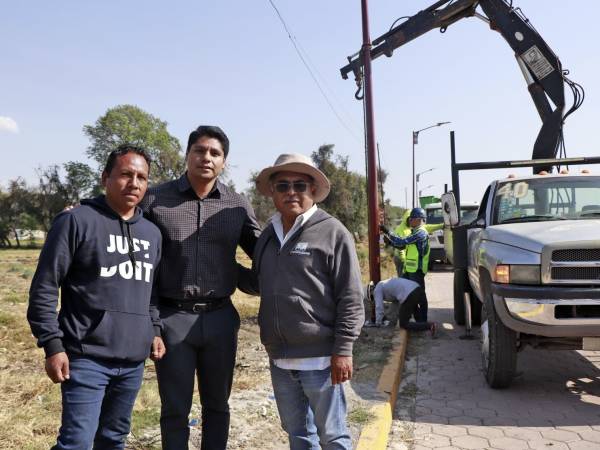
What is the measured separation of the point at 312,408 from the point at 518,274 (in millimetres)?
2422

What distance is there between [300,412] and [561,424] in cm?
255

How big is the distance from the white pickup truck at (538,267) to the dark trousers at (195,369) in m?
2.51

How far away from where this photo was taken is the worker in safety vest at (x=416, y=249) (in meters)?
7.18

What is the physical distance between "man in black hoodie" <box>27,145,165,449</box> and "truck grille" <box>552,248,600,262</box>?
3114mm

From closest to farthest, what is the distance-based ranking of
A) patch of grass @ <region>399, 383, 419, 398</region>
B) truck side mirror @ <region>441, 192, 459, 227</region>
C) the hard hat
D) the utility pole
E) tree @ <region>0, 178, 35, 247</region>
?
patch of grass @ <region>399, 383, 419, 398</region> < truck side mirror @ <region>441, 192, 459, 227</region> < the hard hat < the utility pole < tree @ <region>0, 178, 35, 247</region>

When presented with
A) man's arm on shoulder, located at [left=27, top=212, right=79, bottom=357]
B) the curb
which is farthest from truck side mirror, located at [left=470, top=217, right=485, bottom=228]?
man's arm on shoulder, located at [left=27, top=212, right=79, bottom=357]

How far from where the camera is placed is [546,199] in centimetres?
534

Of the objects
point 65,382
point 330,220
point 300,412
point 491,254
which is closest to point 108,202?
point 65,382

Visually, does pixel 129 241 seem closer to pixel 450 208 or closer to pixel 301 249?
pixel 301 249

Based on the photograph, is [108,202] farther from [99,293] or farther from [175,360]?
[175,360]

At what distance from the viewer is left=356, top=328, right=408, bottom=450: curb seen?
11.4 ft

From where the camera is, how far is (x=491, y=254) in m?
4.58

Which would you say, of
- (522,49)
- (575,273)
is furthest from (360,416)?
(522,49)

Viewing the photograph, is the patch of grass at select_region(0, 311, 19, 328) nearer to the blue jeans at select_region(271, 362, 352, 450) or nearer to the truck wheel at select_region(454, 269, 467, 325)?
the blue jeans at select_region(271, 362, 352, 450)
